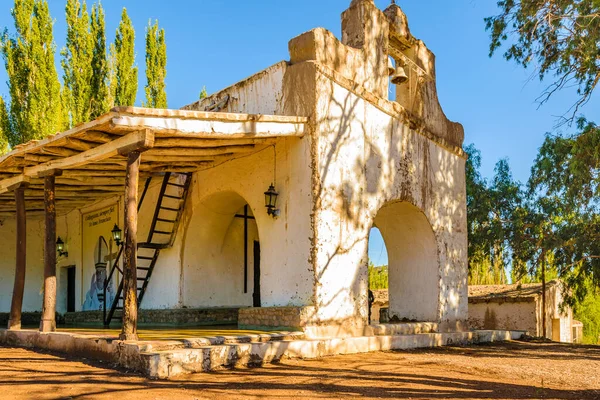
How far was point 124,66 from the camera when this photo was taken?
22219 mm

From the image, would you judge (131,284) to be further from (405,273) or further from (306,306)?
(405,273)

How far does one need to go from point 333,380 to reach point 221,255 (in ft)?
20.4

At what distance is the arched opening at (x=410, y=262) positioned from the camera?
12164 mm

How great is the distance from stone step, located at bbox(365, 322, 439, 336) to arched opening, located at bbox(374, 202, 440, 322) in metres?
0.41

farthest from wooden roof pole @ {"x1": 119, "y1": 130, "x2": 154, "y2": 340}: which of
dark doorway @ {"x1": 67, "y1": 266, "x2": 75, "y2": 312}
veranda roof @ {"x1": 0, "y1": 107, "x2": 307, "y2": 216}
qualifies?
dark doorway @ {"x1": 67, "y1": 266, "x2": 75, "y2": 312}

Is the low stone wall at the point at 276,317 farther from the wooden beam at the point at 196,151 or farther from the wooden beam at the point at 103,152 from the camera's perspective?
the wooden beam at the point at 103,152

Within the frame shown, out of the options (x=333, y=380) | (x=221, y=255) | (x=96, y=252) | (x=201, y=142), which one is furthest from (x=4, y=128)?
(x=333, y=380)

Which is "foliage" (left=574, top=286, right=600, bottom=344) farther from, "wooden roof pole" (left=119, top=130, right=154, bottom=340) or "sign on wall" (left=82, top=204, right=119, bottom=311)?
"wooden roof pole" (left=119, top=130, right=154, bottom=340)

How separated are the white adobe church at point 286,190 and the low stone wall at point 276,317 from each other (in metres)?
0.02

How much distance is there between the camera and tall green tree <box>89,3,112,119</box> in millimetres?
21312

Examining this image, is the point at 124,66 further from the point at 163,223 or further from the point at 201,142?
the point at 201,142

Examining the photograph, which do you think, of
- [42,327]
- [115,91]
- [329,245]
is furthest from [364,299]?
[115,91]

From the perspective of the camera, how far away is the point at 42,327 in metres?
9.70

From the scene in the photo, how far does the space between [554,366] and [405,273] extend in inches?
159
